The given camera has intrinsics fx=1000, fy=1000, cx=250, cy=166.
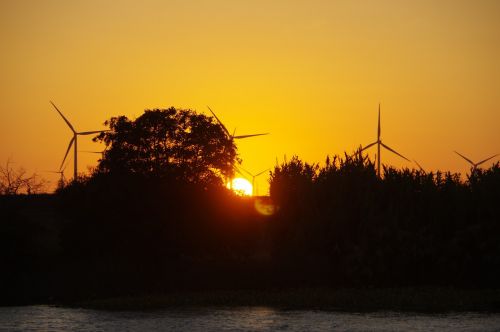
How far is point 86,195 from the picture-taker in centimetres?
8425

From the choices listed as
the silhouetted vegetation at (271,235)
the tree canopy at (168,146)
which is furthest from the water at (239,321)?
the tree canopy at (168,146)

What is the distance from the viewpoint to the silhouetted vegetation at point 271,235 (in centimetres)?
7688

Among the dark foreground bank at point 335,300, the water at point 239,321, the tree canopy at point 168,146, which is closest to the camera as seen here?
the water at point 239,321

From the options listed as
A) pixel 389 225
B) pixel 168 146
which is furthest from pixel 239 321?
pixel 168 146

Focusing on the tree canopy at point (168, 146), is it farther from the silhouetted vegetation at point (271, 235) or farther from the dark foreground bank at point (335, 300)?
the dark foreground bank at point (335, 300)

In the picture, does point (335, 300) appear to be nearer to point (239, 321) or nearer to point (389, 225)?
point (239, 321)

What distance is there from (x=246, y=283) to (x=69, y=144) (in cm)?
4282

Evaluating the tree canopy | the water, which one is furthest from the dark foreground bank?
the tree canopy

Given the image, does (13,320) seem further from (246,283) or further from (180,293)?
(246,283)

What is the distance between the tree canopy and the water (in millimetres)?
30524

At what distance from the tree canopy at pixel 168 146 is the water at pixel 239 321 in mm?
30524

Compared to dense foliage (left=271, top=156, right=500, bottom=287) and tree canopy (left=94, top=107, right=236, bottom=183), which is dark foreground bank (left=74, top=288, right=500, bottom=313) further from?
tree canopy (left=94, top=107, right=236, bottom=183)

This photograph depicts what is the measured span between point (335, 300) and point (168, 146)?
34565mm

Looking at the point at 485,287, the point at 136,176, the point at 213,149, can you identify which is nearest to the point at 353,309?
the point at 485,287
